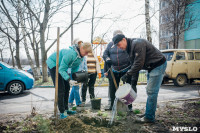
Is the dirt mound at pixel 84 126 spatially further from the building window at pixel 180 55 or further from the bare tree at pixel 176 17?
the bare tree at pixel 176 17

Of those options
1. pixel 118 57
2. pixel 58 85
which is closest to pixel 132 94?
pixel 118 57

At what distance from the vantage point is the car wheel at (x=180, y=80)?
8.63 m

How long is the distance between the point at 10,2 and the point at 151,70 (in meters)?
11.7

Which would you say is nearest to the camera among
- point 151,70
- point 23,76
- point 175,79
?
point 151,70

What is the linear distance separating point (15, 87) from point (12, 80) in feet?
1.06

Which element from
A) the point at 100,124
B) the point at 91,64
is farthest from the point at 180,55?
the point at 100,124

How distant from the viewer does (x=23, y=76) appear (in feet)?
23.2

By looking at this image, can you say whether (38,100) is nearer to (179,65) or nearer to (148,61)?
(148,61)

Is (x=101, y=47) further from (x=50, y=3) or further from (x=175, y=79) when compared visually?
(x=175, y=79)

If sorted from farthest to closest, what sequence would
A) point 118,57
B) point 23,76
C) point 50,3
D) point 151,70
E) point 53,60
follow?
point 50,3 < point 23,76 < point 118,57 < point 53,60 < point 151,70

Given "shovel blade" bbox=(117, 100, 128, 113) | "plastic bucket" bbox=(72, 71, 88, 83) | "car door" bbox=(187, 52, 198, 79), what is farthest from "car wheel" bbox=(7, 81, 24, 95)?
"car door" bbox=(187, 52, 198, 79)

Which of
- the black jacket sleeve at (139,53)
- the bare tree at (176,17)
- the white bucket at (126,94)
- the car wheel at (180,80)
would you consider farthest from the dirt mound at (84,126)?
the bare tree at (176,17)

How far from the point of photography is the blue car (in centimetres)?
671

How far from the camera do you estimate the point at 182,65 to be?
8.57 metres
